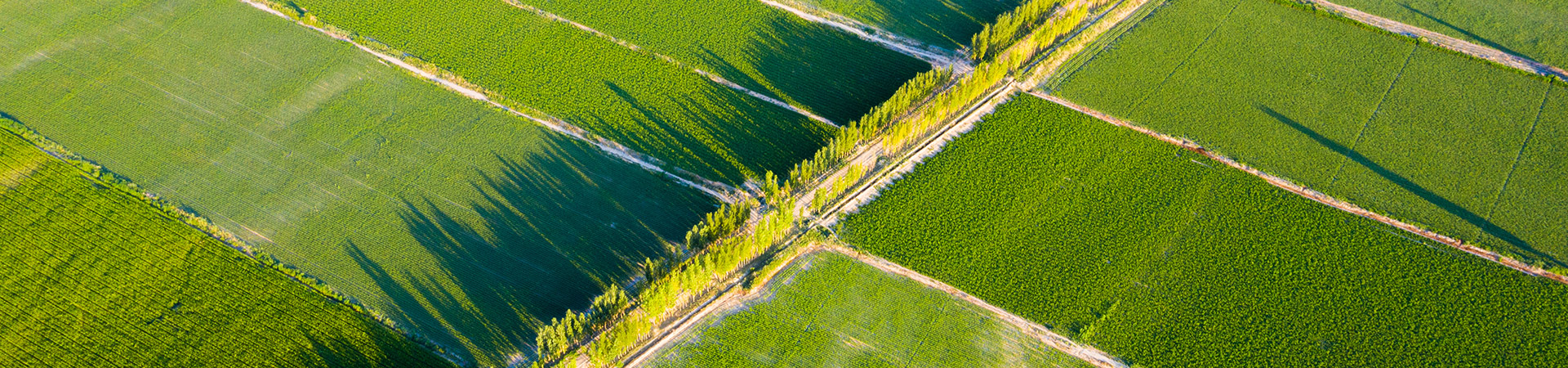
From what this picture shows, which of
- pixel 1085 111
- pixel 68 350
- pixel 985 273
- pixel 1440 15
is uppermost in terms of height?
pixel 1440 15

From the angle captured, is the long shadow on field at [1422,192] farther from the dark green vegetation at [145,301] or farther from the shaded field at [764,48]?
the dark green vegetation at [145,301]

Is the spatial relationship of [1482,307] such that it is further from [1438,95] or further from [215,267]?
[215,267]

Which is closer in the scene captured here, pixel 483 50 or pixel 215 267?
pixel 215 267

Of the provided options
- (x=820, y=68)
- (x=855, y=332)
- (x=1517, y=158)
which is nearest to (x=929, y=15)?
(x=820, y=68)

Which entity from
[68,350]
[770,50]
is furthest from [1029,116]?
[68,350]

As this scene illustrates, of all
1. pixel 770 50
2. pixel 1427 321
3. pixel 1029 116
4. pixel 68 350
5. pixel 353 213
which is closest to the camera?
pixel 68 350

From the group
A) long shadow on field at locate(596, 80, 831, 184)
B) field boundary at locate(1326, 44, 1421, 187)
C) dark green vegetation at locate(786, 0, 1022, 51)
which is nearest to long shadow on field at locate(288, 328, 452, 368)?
long shadow on field at locate(596, 80, 831, 184)

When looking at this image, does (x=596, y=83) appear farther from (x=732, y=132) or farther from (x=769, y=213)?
(x=769, y=213)

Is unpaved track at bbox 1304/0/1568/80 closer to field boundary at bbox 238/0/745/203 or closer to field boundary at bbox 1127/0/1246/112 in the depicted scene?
field boundary at bbox 1127/0/1246/112
